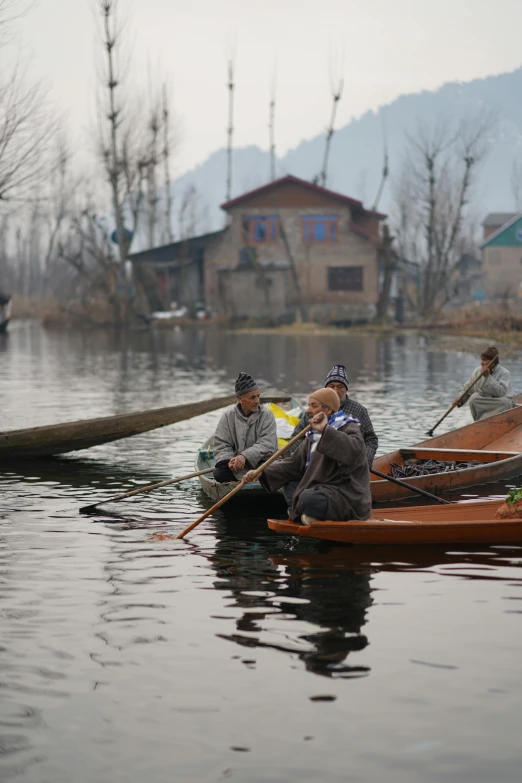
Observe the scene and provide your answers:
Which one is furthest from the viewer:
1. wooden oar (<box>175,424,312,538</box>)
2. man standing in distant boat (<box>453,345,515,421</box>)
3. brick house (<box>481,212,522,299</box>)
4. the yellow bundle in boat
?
brick house (<box>481,212,522,299</box>)

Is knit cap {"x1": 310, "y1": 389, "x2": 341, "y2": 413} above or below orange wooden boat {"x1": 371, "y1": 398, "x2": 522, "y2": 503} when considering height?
above

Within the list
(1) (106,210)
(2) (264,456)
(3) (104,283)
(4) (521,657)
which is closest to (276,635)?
(4) (521,657)

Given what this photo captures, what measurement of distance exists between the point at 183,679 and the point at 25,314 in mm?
84311

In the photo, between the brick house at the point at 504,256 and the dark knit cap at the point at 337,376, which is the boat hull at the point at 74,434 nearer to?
the dark knit cap at the point at 337,376

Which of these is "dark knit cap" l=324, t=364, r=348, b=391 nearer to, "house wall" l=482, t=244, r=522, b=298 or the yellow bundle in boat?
the yellow bundle in boat

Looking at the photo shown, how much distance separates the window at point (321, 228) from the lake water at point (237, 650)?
47190 millimetres

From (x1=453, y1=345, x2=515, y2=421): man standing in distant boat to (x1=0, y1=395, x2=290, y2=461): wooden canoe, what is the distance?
4.11 m

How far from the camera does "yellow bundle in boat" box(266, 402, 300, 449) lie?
41.7 ft

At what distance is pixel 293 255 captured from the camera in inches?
2371

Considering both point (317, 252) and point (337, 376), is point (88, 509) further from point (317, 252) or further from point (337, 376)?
point (317, 252)

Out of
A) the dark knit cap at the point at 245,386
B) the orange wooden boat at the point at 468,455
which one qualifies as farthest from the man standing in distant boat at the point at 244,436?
the orange wooden boat at the point at 468,455

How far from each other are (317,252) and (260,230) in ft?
10.7

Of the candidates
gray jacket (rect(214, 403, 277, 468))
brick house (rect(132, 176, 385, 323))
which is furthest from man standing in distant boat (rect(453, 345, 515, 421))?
brick house (rect(132, 176, 385, 323))

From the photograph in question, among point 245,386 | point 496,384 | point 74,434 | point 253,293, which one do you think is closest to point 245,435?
point 245,386
